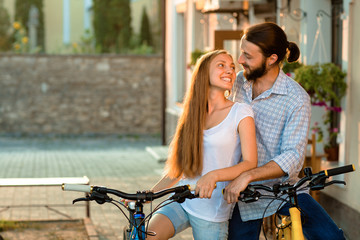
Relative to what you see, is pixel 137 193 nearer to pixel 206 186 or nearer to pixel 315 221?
pixel 206 186

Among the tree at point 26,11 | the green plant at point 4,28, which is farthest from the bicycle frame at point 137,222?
the tree at point 26,11

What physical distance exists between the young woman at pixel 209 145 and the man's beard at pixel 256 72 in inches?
8.5

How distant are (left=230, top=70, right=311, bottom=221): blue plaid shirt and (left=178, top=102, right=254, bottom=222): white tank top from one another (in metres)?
0.20

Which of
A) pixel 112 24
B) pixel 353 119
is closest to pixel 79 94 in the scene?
pixel 112 24

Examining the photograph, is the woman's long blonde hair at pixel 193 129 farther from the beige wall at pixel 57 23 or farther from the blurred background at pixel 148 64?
the beige wall at pixel 57 23

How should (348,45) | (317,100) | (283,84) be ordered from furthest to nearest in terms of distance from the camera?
(317,100) → (348,45) → (283,84)

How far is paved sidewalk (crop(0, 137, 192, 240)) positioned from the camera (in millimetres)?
8117

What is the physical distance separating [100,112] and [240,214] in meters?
18.3

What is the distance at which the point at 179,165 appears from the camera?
3363 millimetres

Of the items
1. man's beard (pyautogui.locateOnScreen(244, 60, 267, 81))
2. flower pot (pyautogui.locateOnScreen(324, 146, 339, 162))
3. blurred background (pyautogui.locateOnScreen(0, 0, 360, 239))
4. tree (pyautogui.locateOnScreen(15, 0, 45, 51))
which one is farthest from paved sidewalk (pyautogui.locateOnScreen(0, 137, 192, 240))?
tree (pyautogui.locateOnScreen(15, 0, 45, 51))

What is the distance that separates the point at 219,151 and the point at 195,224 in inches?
14.4

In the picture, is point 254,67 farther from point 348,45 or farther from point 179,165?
point 348,45

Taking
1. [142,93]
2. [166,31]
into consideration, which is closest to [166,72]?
[166,31]

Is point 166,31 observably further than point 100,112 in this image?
No
